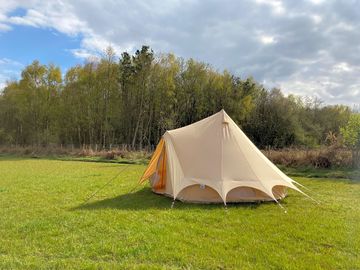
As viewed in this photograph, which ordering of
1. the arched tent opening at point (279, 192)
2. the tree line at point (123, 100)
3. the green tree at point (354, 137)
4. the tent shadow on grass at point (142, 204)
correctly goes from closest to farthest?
the tent shadow on grass at point (142, 204)
the arched tent opening at point (279, 192)
the green tree at point (354, 137)
the tree line at point (123, 100)

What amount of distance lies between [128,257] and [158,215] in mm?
2089

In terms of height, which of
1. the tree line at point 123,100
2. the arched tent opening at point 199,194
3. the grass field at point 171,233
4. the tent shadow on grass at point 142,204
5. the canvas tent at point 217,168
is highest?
the tree line at point 123,100

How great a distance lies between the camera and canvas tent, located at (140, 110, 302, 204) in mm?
6938

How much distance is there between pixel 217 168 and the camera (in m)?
7.08

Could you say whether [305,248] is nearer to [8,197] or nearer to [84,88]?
[8,197]

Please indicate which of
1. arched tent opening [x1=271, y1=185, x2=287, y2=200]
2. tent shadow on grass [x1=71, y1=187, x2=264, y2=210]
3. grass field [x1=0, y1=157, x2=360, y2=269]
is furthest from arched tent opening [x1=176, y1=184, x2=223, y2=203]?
arched tent opening [x1=271, y1=185, x2=287, y2=200]

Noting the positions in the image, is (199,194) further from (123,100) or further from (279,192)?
(123,100)

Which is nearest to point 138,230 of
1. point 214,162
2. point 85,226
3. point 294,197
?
point 85,226

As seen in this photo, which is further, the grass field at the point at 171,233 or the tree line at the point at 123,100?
the tree line at the point at 123,100

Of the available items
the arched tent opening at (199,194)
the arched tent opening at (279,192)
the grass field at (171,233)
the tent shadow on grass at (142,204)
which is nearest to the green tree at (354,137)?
the grass field at (171,233)

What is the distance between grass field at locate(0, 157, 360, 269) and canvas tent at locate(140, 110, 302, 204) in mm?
329

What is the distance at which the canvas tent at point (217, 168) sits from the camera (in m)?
6.94

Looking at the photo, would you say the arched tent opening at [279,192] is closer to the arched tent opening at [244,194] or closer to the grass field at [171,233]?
the grass field at [171,233]

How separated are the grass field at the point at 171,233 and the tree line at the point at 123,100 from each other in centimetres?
2295
